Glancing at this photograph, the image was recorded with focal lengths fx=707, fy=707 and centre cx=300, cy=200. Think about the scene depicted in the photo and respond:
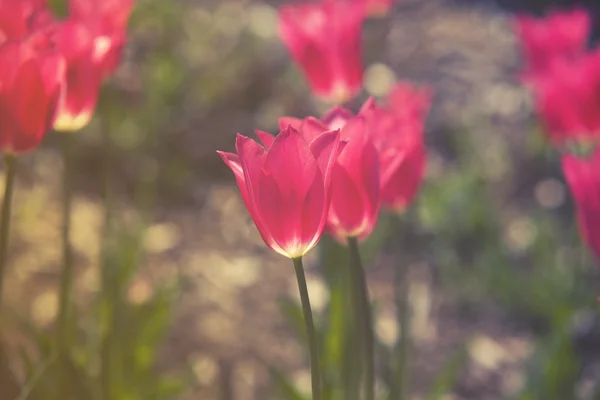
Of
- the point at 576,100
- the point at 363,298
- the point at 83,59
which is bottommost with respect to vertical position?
the point at 363,298

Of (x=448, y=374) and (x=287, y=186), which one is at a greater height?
(x=287, y=186)

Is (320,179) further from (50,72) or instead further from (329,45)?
(329,45)

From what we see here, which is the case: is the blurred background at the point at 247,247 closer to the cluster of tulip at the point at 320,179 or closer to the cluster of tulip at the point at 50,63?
the cluster of tulip at the point at 50,63

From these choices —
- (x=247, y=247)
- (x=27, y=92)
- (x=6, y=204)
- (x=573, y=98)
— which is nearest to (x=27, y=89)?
(x=27, y=92)

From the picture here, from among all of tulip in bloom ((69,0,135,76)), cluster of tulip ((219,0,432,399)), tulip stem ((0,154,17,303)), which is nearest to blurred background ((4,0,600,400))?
tulip in bloom ((69,0,135,76))

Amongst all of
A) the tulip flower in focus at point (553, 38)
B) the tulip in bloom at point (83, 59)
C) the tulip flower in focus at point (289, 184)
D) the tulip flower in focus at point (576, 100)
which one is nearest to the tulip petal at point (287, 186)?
the tulip flower in focus at point (289, 184)

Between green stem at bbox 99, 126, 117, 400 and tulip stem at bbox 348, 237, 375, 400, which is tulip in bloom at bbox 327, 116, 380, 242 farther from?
green stem at bbox 99, 126, 117, 400
